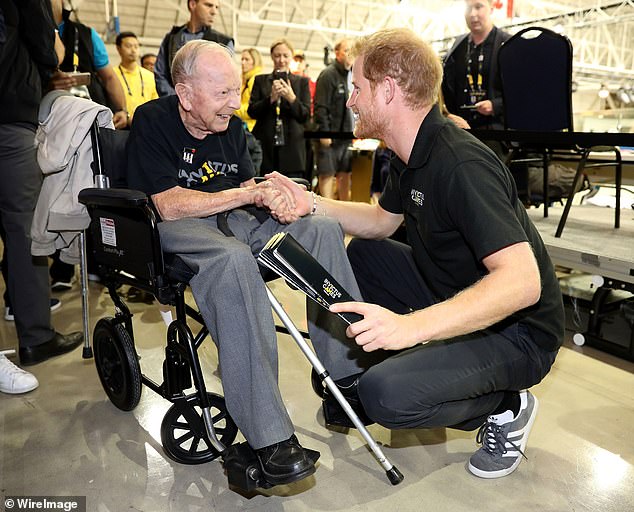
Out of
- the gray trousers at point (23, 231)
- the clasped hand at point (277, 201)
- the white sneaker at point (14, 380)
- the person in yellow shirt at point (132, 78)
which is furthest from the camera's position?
the person in yellow shirt at point (132, 78)

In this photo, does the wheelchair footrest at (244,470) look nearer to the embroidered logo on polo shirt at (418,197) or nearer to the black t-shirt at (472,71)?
the embroidered logo on polo shirt at (418,197)

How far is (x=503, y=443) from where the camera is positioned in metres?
1.74

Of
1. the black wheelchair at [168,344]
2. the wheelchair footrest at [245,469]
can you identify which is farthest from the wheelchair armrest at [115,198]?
the wheelchair footrest at [245,469]

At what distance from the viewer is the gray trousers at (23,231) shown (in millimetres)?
2379

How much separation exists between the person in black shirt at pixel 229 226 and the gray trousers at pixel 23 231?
28.7 inches

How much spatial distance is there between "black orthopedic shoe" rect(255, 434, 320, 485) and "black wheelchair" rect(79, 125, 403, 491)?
1.5 inches

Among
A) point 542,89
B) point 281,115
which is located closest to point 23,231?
point 281,115

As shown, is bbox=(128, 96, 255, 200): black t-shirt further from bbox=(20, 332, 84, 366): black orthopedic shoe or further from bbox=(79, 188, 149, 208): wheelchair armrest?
bbox=(20, 332, 84, 366): black orthopedic shoe

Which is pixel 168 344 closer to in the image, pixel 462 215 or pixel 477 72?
pixel 462 215

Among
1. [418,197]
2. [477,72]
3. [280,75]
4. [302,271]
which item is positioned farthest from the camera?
[280,75]

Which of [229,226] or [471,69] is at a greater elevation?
[471,69]

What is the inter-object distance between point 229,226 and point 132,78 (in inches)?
125

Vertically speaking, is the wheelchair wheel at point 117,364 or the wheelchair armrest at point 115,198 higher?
the wheelchair armrest at point 115,198

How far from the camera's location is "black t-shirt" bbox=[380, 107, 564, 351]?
4.42ft
